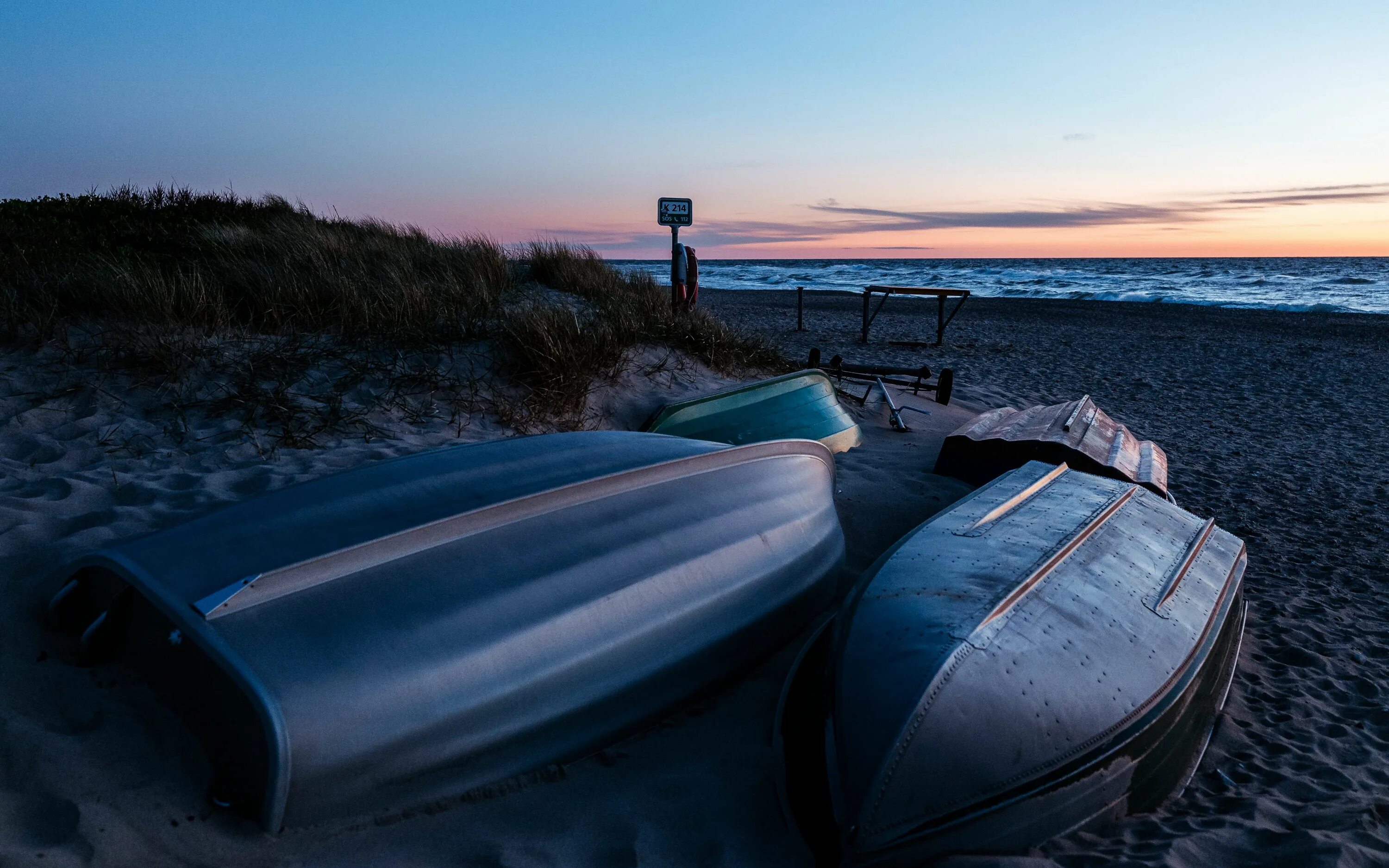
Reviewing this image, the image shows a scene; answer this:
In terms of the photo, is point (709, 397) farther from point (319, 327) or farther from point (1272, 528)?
point (1272, 528)

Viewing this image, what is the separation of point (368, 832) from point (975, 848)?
1.51 meters

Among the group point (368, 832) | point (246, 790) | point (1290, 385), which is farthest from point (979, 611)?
point (1290, 385)

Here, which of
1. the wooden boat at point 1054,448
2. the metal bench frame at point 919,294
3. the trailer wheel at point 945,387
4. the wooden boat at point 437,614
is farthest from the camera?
the metal bench frame at point 919,294

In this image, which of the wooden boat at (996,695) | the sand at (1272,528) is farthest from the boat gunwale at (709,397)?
the sand at (1272,528)

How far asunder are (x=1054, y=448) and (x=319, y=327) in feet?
16.7

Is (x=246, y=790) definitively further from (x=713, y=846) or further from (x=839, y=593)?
(x=839, y=593)

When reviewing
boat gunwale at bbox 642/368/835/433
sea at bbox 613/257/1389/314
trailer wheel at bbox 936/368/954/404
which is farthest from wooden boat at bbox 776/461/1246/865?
sea at bbox 613/257/1389/314

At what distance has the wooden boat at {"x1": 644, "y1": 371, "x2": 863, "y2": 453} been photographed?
5.05m

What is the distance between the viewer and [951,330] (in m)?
16.2

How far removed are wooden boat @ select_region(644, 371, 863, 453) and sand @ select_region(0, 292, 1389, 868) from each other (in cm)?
32

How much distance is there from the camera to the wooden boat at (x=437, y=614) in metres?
1.85

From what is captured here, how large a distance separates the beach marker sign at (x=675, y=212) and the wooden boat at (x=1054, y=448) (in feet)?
13.0

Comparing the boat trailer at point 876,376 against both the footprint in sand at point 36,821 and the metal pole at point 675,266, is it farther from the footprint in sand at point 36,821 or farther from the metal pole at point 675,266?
the footprint in sand at point 36,821

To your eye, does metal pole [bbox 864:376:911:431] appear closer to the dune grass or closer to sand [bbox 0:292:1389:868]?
sand [bbox 0:292:1389:868]
